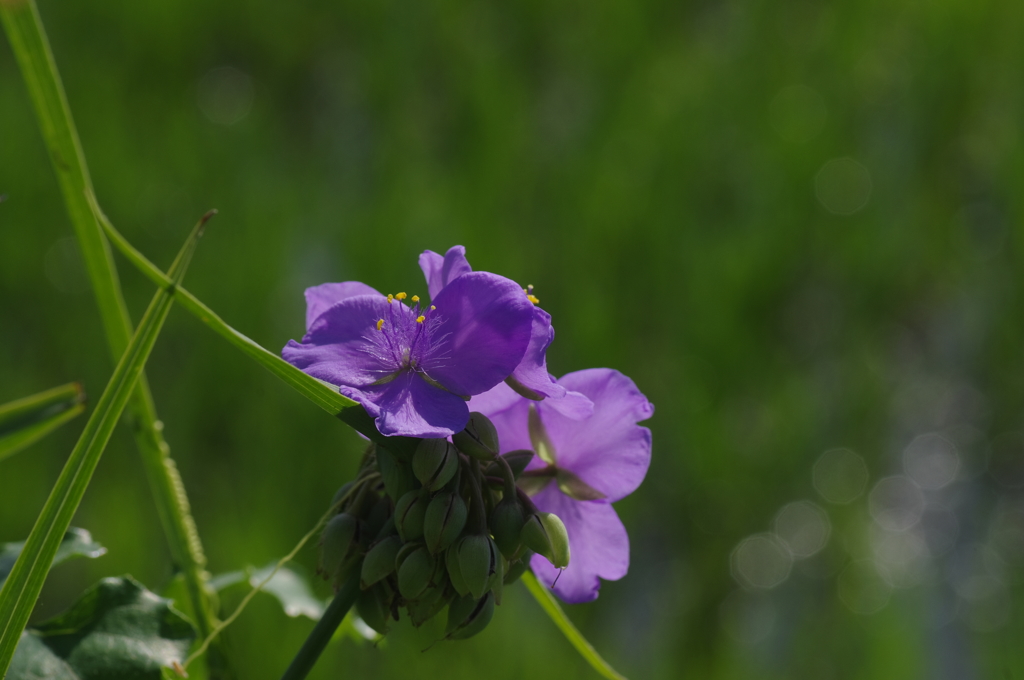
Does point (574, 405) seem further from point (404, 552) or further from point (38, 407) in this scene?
point (38, 407)

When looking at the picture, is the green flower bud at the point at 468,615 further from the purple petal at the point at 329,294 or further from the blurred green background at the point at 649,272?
the blurred green background at the point at 649,272

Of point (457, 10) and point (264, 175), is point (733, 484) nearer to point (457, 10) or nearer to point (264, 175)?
point (264, 175)

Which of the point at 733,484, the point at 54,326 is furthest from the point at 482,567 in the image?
the point at 54,326

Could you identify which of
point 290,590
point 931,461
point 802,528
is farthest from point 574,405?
point 931,461

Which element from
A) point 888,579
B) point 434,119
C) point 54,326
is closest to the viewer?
point 888,579

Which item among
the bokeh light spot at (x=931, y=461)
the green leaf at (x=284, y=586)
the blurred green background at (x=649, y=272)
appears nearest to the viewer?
the green leaf at (x=284, y=586)

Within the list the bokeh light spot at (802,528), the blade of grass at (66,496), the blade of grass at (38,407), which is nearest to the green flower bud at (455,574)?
the blade of grass at (66,496)
